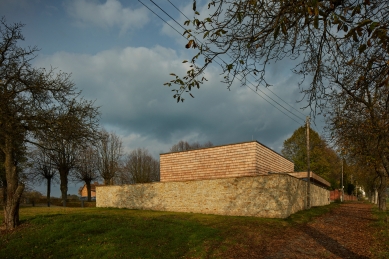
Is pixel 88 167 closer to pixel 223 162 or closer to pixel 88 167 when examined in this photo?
pixel 88 167

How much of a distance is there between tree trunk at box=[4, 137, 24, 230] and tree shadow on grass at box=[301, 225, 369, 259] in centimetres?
1276

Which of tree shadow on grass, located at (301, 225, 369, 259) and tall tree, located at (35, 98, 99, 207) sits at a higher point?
tall tree, located at (35, 98, 99, 207)

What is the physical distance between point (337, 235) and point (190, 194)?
11.3m

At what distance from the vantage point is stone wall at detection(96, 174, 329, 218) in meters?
17.1

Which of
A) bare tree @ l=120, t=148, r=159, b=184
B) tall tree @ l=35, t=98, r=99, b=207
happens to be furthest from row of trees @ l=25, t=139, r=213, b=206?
tall tree @ l=35, t=98, r=99, b=207

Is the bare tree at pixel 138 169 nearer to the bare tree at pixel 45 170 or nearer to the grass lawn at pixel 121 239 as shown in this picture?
the bare tree at pixel 45 170

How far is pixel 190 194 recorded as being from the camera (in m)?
21.2

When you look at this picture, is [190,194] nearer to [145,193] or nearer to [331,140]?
[145,193]

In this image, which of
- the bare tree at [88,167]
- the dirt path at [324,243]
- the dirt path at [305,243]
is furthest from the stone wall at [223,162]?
the bare tree at [88,167]

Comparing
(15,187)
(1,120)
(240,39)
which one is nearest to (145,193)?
(15,187)

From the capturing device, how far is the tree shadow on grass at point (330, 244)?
861 centimetres

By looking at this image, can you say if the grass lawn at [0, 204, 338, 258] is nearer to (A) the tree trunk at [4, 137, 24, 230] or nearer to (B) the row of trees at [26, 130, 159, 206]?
(A) the tree trunk at [4, 137, 24, 230]

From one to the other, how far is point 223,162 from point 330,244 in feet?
41.3

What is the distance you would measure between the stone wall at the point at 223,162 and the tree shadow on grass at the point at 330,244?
25.9 ft
